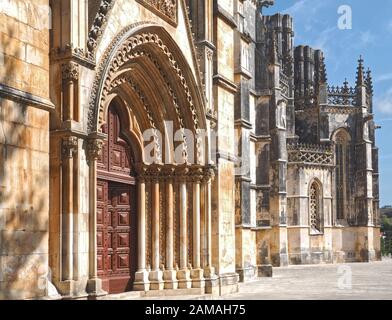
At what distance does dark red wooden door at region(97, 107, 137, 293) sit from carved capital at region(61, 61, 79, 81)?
3057mm

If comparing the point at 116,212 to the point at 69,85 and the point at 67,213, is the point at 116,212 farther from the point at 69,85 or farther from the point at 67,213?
the point at 69,85

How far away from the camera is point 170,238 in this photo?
13.9 m

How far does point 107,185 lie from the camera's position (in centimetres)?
1291

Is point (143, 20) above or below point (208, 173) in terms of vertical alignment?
above

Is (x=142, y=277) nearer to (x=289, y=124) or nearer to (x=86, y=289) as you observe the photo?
Result: (x=86, y=289)

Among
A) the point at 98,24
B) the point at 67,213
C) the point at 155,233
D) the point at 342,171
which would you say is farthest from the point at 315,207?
the point at 67,213

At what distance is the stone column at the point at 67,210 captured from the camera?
966cm

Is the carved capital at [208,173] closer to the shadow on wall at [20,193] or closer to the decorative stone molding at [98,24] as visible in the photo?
the decorative stone molding at [98,24]

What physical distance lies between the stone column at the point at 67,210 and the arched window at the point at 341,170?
116ft

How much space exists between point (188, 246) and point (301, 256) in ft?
81.8

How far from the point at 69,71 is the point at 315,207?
108 feet

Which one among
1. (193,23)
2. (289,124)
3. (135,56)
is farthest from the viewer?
(289,124)

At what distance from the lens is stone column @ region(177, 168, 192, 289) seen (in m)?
14.0

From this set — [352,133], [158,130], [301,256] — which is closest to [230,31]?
[158,130]
